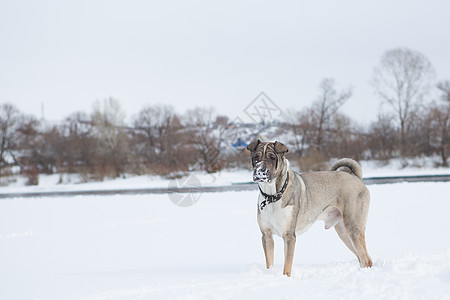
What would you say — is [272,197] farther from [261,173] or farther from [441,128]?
[441,128]

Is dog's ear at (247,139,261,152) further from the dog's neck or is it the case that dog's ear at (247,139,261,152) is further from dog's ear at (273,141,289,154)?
the dog's neck

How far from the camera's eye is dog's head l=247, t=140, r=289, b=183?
4.39 metres

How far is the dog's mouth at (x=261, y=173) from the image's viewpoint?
438 cm

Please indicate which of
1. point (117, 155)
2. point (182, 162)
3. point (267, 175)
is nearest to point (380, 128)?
point (182, 162)

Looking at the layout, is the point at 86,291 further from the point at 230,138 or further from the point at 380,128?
the point at 380,128

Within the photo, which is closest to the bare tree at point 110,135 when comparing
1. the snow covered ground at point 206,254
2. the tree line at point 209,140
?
the tree line at point 209,140

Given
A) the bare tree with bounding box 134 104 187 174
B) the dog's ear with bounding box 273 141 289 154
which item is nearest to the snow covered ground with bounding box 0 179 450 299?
the dog's ear with bounding box 273 141 289 154

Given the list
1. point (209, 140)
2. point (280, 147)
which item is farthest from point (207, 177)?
point (280, 147)

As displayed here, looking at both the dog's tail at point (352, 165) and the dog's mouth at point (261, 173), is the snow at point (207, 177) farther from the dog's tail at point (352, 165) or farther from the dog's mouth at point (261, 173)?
the dog's mouth at point (261, 173)

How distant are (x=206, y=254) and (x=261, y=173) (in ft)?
13.3

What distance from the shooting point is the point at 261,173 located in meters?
4.38

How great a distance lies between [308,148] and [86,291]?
3997cm

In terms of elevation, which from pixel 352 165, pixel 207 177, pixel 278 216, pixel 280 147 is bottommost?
pixel 207 177

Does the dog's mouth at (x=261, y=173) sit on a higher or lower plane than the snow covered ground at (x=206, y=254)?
higher
